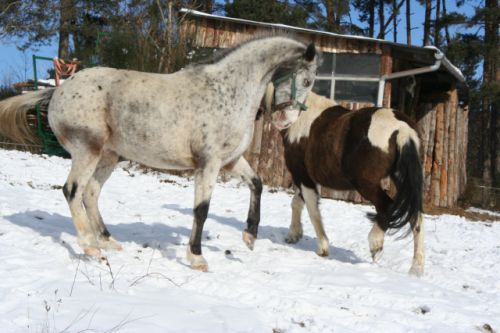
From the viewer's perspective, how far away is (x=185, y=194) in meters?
8.59

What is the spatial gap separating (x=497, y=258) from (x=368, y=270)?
2241 mm

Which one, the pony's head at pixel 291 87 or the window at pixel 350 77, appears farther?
the window at pixel 350 77

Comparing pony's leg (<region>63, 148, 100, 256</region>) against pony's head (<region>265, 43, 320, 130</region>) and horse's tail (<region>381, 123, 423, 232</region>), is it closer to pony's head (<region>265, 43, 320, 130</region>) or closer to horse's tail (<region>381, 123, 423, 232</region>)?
pony's head (<region>265, 43, 320, 130</region>)

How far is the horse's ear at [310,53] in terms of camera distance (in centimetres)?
425

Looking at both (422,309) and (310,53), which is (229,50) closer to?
(310,53)

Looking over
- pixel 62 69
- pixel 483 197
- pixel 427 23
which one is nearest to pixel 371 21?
pixel 427 23

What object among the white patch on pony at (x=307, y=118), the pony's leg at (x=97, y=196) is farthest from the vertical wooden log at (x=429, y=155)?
the pony's leg at (x=97, y=196)

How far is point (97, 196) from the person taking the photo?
4.53 metres

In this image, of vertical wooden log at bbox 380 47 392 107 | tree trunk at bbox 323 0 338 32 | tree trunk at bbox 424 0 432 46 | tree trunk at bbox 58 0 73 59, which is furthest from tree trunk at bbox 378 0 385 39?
tree trunk at bbox 58 0 73 59

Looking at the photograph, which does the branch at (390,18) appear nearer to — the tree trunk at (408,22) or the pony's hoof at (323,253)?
the tree trunk at (408,22)

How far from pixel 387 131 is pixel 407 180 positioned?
513 mm

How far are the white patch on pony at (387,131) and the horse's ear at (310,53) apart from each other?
91cm

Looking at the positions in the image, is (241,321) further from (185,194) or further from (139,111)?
(185,194)

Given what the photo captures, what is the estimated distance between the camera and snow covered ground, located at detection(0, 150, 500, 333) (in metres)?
2.69
